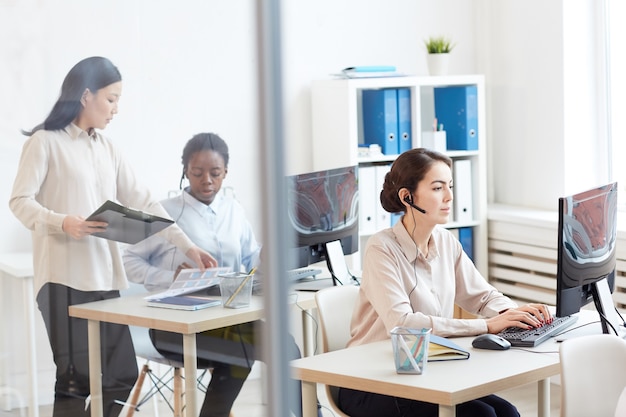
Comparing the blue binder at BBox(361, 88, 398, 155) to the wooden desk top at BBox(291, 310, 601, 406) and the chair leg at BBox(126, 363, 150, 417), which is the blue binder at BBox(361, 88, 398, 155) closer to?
the wooden desk top at BBox(291, 310, 601, 406)

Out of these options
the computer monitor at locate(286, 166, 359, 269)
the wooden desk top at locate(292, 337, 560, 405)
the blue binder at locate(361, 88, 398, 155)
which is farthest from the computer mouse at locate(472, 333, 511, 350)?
the blue binder at locate(361, 88, 398, 155)

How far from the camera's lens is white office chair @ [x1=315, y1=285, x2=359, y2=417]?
305 cm

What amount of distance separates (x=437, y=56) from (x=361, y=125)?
50cm

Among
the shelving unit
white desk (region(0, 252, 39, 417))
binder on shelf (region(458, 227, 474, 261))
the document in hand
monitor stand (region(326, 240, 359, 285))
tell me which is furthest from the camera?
binder on shelf (region(458, 227, 474, 261))

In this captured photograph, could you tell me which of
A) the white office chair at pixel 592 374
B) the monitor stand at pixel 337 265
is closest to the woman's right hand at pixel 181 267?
the white office chair at pixel 592 374

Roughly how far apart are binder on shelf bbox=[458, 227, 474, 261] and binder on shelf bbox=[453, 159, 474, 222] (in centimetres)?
7

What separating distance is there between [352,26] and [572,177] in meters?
1.32

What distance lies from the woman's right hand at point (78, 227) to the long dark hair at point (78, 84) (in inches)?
6.9

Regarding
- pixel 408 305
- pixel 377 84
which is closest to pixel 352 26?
pixel 377 84

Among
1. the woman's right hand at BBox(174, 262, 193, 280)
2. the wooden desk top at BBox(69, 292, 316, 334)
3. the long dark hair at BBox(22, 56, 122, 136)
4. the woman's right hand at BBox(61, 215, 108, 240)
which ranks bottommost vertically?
the wooden desk top at BBox(69, 292, 316, 334)

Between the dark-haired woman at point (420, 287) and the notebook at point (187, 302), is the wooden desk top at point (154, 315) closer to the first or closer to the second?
the notebook at point (187, 302)

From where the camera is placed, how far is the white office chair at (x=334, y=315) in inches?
120

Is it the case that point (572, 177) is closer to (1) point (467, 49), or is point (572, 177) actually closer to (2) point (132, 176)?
(1) point (467, 49)

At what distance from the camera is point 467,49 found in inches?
196
